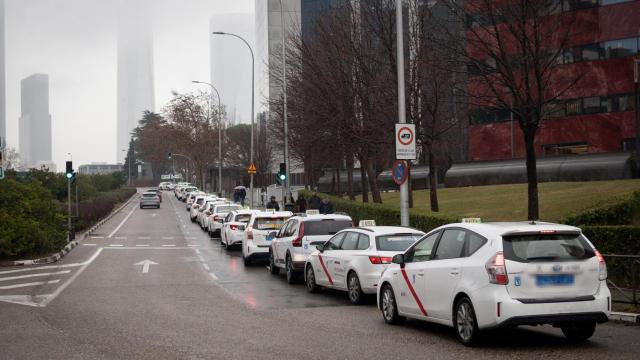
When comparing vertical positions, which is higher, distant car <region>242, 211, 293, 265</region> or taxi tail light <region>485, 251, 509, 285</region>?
taxi tail light <region>485, 251, 509, 285</region>

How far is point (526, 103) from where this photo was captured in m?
20.3

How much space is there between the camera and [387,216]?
26125 millimetres

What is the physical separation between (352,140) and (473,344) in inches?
971

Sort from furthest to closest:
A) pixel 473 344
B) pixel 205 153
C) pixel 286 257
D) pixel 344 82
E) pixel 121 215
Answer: pixel 205 153 → pixel 121 215 → pixel 344 82 → pixel 286 257 → pixel 473 344

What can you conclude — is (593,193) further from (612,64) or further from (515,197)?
(612,64)

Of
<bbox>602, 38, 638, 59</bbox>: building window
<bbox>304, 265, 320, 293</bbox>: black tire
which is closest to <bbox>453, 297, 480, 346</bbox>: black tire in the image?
<bbox>304, 265, 320, 293</bbox>: black tire

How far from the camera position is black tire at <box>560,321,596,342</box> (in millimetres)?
10172

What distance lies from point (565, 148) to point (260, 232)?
3266 cm

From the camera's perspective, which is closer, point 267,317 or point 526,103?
point 267,317

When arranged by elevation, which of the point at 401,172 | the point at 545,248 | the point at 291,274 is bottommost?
the point at 291,274

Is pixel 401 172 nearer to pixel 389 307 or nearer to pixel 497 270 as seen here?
pixel 389 307

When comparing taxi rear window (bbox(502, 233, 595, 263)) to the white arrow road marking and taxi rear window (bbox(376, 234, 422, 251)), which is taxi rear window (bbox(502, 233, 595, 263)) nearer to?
taxi rear window (bbox(376, 234, 422, 251))

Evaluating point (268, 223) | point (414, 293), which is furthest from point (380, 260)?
point (268, 223)

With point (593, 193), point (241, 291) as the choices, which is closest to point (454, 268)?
point (241, 291)
